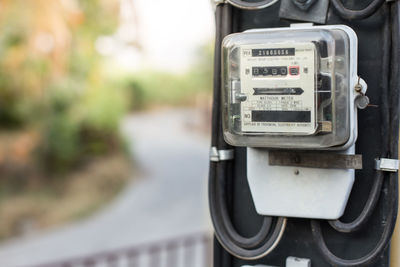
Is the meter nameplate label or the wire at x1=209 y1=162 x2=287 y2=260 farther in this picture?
the wire at x1=209 y1=162 x2=287 y2=260

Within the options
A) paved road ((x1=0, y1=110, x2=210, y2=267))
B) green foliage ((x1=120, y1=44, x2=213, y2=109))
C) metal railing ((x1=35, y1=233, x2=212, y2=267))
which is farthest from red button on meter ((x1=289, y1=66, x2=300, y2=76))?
green foliage ((x1=120, y1=44, x2=213, y2=109))

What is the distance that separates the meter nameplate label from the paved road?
5136 mm

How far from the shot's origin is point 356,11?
119cm

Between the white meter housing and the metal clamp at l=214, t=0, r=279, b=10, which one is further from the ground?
the metal clamp at l=214, t=0, r=279, b=10

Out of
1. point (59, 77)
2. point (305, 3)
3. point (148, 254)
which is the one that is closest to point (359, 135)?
point (305, 3)

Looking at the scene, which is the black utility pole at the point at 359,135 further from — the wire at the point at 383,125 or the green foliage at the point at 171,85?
the green foliage at the point at 171,85

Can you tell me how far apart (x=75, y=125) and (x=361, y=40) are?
36.4 feet

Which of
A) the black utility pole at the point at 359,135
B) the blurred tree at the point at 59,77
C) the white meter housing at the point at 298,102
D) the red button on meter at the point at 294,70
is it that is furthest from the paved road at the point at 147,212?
the red button on meter at the point at 294,70

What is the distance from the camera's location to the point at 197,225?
972 cm

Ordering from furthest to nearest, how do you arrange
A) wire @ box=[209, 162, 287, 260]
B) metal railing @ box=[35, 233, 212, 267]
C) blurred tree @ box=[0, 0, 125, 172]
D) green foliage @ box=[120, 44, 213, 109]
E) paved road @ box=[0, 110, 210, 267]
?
green foliage @ box=[120, 44, 213, 109], paved road @ box=[0, 110, 210, 267], blurred tree @ box=[0, 0, 125, 172], metal railing @ box=[35, 233, 212, 267], wire @ box=[209, 162, 287, 260]

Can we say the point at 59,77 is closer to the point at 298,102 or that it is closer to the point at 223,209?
the point at 223,209

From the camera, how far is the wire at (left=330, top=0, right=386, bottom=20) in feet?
3.79

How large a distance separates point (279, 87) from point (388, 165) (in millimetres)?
279

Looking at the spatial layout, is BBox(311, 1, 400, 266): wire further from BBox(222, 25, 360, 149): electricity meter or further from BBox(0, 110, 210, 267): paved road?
BBox(0, 110, 210, 267): paved road
